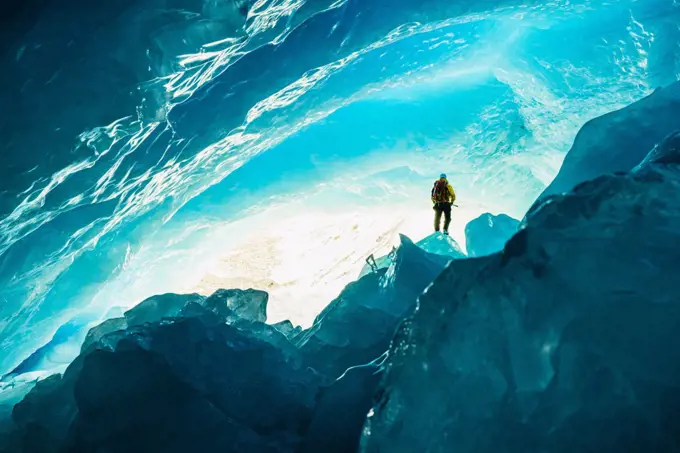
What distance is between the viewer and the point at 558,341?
2172 millimetres

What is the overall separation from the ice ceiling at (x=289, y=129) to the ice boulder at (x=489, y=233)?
12.3 ft

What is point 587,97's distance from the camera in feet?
35.1

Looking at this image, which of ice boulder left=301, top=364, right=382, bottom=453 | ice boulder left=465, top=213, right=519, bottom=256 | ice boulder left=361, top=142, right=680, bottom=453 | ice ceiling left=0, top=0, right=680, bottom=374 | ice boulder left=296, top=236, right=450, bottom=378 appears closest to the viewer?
ice boulder left=361, top=142, right=680, bottom=453

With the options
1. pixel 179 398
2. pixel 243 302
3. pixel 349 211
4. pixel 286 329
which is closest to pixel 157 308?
pixel 243 302

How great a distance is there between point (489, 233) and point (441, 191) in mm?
1910

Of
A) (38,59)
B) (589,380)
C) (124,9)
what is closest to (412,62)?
(124,9)

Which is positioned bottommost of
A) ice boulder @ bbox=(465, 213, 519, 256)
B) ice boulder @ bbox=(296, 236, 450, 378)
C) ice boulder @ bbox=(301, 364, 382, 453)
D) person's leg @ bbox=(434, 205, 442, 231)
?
person's leg @ bbox=(434, 205, 442, 231)

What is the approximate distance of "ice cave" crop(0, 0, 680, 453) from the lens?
223 cm

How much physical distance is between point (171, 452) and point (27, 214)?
6.06 meters

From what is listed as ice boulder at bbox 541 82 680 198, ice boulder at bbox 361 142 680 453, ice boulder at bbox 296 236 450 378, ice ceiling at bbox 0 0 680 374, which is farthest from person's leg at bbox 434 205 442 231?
ice boulder at bbox 361 142 680 453

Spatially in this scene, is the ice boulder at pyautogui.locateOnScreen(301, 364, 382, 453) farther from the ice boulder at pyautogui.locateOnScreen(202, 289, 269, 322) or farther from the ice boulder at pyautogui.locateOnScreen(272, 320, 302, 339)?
the ice boulder at pyautogui.locateOnScreen(272, 320, 302, 339)

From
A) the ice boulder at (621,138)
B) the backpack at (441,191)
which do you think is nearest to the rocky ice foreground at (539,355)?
the ice boulder at (621,138)

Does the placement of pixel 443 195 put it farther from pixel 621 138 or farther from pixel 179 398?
pixel 179 398

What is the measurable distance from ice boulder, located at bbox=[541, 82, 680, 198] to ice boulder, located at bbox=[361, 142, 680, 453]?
111 inches
